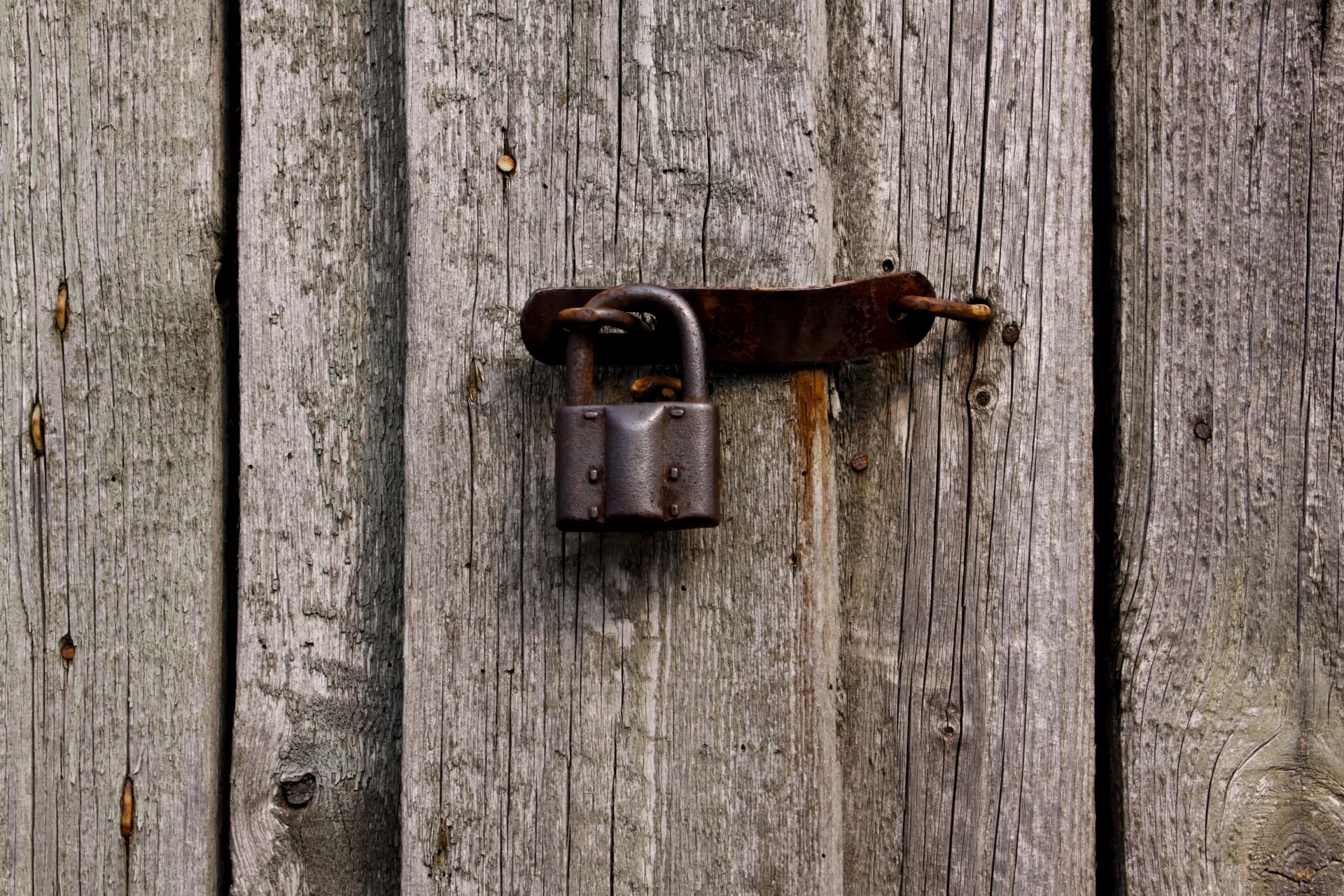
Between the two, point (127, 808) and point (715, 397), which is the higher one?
point (715, 397)

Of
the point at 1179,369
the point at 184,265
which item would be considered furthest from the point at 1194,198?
the point at 184,265

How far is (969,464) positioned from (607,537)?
0.36 metres

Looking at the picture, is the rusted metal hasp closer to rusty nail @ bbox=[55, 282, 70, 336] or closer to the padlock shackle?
the padlock shackle

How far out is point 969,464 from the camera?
835 mm

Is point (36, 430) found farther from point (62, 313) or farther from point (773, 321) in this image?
point (773, 321)

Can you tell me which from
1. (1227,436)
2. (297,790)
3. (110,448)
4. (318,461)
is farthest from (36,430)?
(1227,436)

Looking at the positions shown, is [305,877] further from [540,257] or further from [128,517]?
[540,257]

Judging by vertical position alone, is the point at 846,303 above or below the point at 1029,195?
below

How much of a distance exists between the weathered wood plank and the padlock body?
0.09 m

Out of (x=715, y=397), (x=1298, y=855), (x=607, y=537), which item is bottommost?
(x=1298, y=855)

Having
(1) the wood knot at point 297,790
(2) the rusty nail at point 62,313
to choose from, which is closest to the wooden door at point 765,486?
(1) the wood knot at point 297,790

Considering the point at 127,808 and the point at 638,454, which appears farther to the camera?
the point at 127,808

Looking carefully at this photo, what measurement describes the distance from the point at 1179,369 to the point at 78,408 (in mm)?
1090

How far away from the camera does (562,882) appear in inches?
30.1
